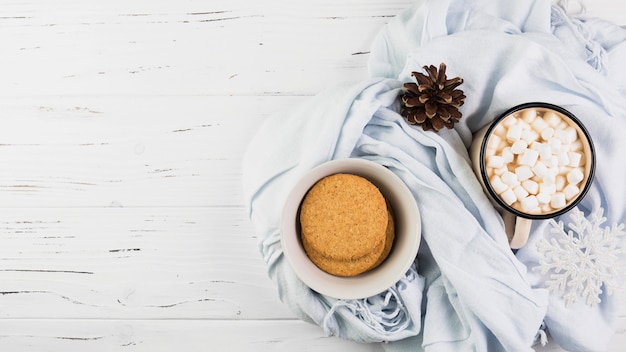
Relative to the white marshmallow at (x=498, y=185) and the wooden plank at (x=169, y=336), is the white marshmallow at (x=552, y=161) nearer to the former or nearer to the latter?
the white marshmallow at (x=498, y=185)

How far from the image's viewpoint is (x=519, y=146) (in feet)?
2.38

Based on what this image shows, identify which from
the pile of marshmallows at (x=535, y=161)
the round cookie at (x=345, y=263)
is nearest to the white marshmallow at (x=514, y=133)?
the pile of marshmallows at (x=535, y=161)

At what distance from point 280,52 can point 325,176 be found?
26 centimetres

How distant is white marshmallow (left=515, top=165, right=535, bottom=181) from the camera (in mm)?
728

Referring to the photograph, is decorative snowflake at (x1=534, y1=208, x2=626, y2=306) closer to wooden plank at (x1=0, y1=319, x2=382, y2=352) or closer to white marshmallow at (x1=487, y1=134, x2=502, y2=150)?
white marshmallow at (x1=487, y1=134, x2=502, y2=150)

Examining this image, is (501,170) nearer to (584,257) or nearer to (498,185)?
(498,185)

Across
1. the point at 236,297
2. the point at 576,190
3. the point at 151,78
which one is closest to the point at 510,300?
the point at 576,190

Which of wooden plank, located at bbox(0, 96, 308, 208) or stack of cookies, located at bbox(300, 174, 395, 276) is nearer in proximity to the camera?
stack of cookies, located at bbox(300, 174, 395, 276)

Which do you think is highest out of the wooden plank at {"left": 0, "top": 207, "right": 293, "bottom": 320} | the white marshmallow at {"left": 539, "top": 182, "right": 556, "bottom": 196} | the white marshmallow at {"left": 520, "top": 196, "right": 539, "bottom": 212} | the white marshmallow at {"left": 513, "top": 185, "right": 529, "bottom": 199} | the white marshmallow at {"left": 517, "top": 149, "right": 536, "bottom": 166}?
the white marshmallow at {"left": 517, "top": 149, "right": 536, "bottom": 166}

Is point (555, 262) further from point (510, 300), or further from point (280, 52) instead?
point (280, 52)

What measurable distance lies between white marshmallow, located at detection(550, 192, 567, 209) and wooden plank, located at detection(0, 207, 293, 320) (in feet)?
1.38

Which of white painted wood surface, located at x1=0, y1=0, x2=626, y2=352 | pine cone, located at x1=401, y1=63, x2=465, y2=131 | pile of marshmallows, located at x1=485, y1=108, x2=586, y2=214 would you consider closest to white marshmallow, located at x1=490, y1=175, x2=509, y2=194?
pile of marshmallows, located at x1=485, y1=108, x2=586, y2=214

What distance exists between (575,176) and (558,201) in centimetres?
4

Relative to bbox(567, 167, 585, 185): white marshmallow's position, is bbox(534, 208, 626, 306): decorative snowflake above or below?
below
